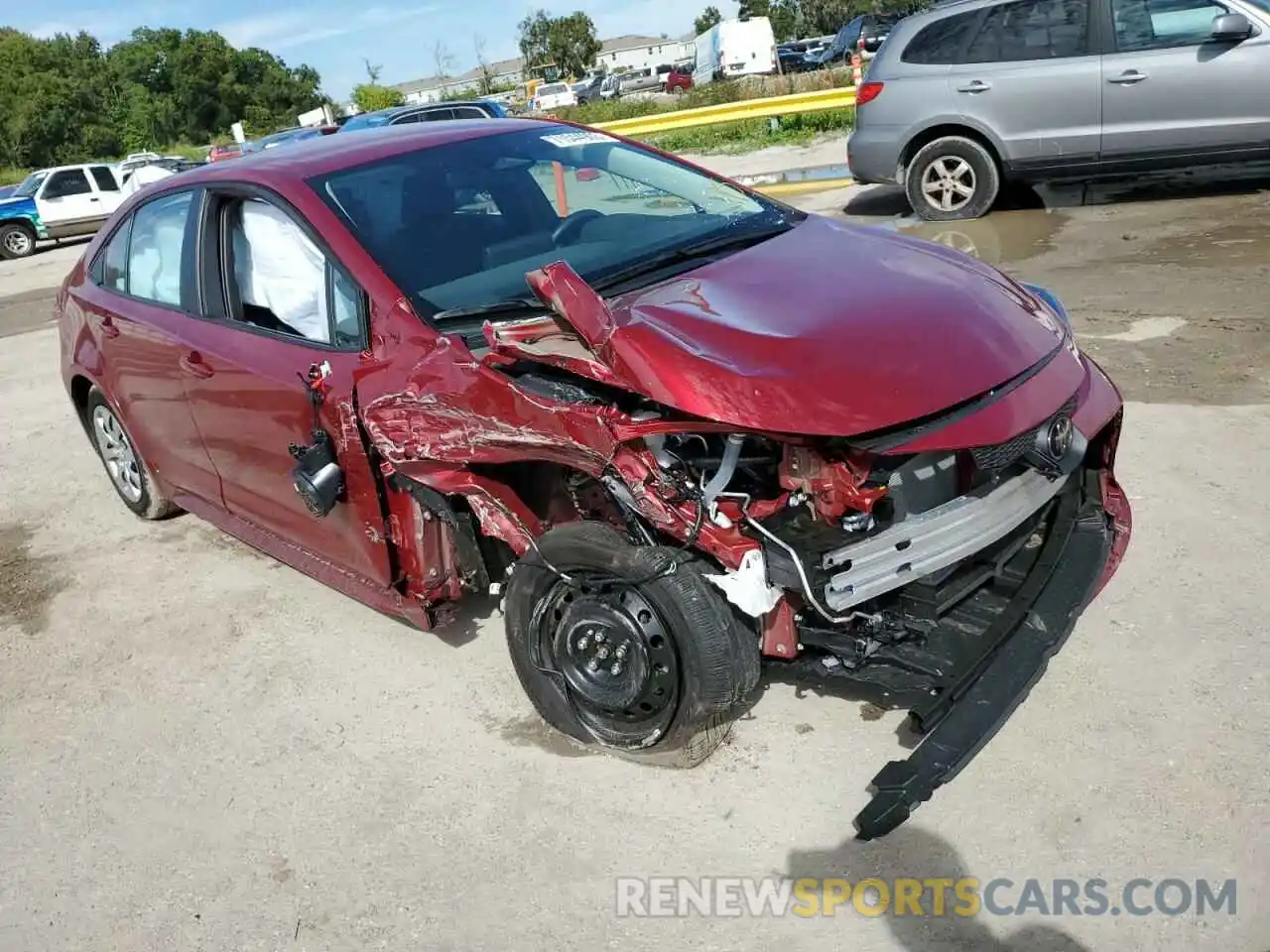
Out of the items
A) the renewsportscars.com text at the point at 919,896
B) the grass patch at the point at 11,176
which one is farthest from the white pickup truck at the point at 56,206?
the grass patch at the point at 11,176

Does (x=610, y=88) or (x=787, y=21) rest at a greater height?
(x=787, y=21)

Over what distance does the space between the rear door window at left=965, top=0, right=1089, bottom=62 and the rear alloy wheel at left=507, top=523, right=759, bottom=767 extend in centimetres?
742

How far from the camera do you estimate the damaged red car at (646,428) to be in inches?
100.0

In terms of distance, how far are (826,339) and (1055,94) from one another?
694 centimetres

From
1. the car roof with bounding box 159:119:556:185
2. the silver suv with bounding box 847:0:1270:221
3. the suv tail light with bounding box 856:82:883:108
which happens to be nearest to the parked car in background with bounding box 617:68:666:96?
the suv tail light with bounding box 856:82:883:108

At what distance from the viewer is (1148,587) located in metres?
3.52

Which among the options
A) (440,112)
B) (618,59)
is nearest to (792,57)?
(440,112)

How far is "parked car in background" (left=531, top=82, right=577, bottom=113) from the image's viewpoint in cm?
3919

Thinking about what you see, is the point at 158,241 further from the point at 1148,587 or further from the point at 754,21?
the point at 754,21

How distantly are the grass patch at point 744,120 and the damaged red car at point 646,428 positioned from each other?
14014 millimetres

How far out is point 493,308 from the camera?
3150mm

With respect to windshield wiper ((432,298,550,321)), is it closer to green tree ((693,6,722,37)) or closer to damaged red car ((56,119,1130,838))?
damaged red car ((56,119,1130,838))

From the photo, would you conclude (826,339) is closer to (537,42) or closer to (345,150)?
(345,150)

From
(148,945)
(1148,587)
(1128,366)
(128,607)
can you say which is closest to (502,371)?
(148,945)
